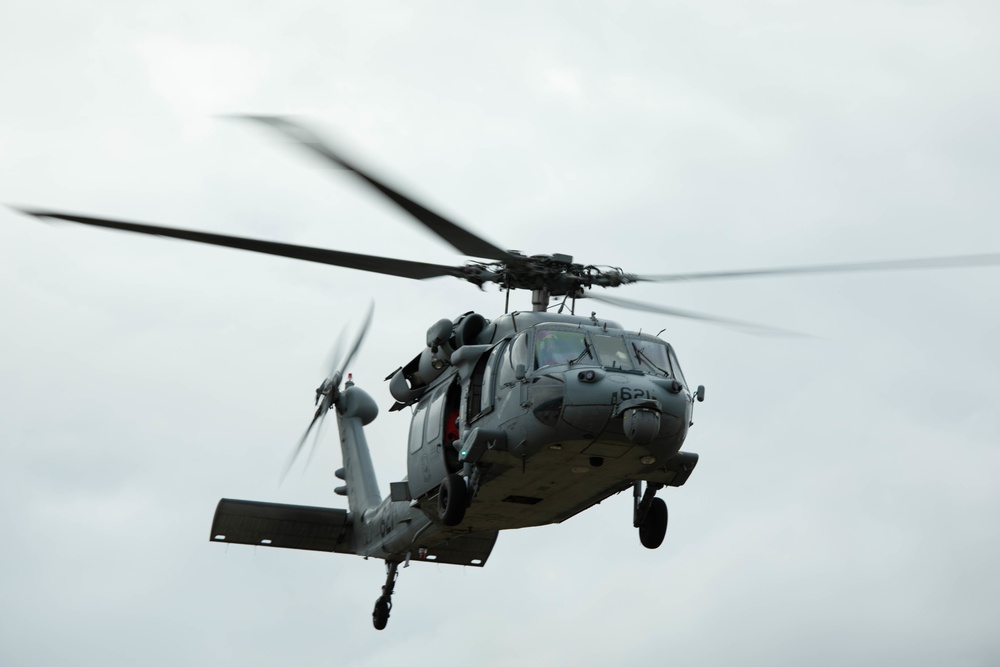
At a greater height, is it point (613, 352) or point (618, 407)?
point (613, 352)

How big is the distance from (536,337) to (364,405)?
9858 millimetres

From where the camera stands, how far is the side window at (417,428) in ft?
66.2

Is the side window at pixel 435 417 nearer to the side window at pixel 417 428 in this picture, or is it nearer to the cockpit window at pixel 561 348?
the side window at pixel 417 428

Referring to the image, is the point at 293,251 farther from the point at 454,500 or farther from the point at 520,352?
the point at 454,500

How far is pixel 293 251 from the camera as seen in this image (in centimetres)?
1662

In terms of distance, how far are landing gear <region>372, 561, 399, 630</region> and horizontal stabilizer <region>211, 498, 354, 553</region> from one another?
1.33 meters

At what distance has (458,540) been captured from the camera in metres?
22.9

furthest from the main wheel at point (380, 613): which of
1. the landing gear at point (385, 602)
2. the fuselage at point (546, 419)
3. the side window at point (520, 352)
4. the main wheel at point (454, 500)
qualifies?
the side window at point (520, 352)

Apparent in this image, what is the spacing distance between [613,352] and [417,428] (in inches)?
159

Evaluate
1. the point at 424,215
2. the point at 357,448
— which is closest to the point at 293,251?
the point at 424,215

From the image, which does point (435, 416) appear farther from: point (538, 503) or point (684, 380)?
point (684, 380)

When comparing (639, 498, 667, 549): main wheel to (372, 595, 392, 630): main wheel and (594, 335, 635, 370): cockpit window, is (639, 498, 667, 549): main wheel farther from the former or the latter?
(372, 595, 392, 630): main wheel

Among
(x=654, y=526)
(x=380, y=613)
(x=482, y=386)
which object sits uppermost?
(x=482, y=386)

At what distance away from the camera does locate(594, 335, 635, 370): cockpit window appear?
1762cm
